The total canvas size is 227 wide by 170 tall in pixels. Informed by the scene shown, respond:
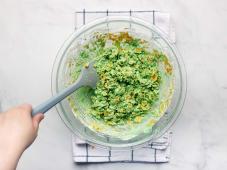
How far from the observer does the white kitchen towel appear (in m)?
1.04

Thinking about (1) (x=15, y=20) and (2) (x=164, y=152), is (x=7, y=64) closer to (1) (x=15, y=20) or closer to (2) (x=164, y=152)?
(1) (x=15, y=20)

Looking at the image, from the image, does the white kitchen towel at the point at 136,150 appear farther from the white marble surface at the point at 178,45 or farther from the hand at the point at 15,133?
the hand at the point at 15,133

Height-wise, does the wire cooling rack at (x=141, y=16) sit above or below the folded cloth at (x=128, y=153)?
above

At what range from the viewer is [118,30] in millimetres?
1054

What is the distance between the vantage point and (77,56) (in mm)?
1062

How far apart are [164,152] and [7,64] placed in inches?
16.2

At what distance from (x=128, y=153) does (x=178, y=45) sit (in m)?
0.27

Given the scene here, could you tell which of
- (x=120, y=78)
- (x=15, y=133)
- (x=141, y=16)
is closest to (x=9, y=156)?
(x=15, y=133)

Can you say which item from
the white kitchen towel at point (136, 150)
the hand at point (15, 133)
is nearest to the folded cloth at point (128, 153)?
the white kitchen towel at point (136, 150)

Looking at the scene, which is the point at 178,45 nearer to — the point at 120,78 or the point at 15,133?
the point at 120,78

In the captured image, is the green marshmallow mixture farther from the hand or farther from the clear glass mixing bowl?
the hand

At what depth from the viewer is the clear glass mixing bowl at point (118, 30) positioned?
103 cm

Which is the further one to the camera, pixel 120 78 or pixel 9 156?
pixel 120 78

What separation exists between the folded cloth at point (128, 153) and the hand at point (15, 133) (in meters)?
0.21
